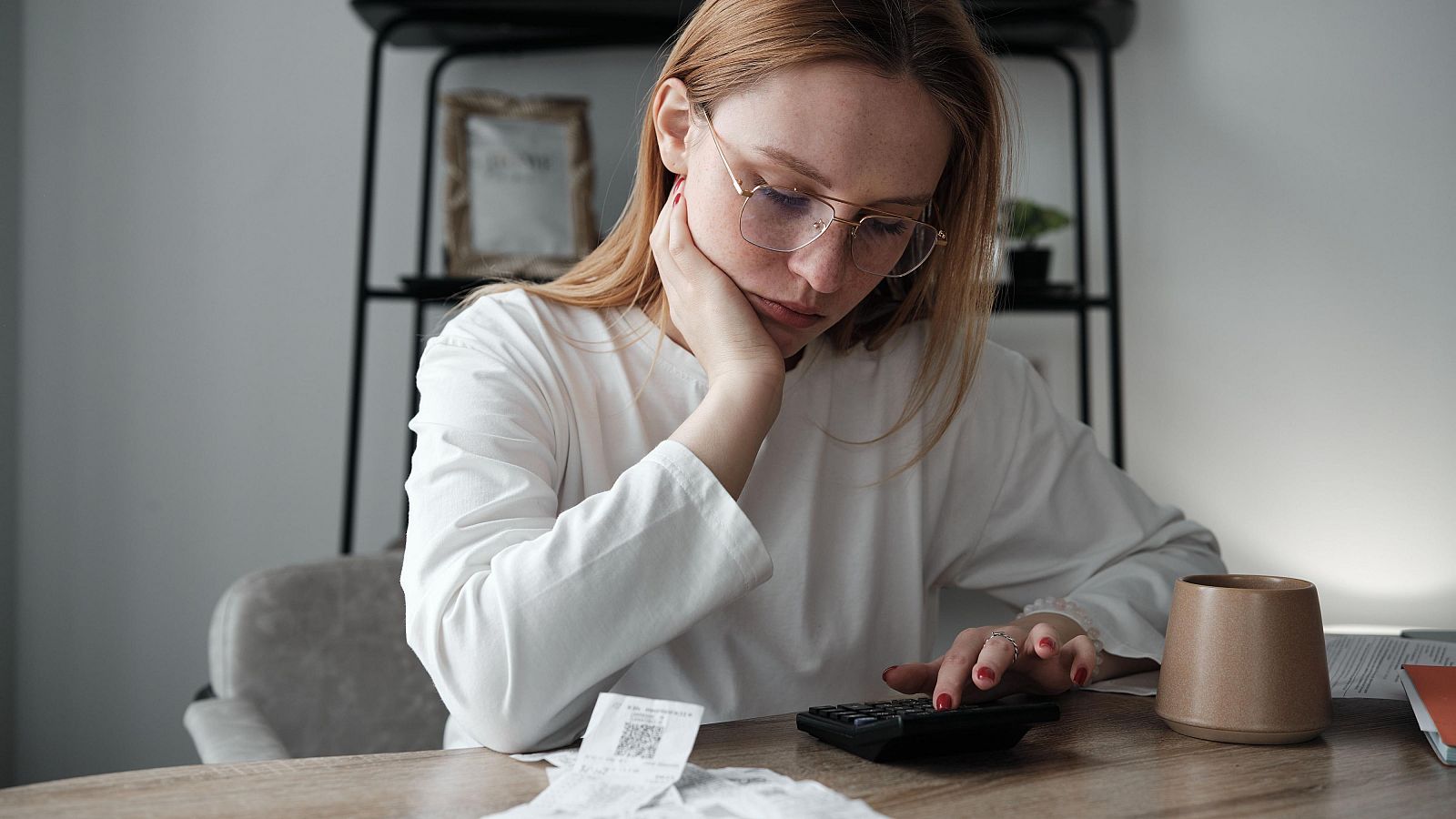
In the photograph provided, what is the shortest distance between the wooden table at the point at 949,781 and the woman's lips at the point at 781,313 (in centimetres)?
37

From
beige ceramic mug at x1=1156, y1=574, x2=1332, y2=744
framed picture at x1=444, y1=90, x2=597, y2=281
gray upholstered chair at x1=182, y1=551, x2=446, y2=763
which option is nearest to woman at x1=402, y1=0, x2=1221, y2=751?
beige ceramic mug at x1=1156, y1=574, x2=1332, y2=744

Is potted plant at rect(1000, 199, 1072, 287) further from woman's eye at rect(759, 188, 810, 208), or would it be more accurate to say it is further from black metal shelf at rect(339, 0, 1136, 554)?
woman's eye at rect(759, 188, 810, 208)

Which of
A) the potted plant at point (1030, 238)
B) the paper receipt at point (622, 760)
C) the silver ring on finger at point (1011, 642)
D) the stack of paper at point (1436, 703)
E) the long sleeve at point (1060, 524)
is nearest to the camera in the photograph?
the paper receipt at point (622, 760)

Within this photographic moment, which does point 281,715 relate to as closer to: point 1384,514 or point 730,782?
point 730,782

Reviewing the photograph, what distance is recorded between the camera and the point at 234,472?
7.16 ft

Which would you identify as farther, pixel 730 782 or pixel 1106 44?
pixel 1106 44

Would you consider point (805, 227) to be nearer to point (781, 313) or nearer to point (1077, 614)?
point (781, 313)

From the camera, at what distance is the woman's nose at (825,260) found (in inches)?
36.9

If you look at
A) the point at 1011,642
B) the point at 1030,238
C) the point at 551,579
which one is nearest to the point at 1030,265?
the point at 1030,238

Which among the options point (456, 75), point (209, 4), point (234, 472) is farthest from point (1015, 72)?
point (234, 472)

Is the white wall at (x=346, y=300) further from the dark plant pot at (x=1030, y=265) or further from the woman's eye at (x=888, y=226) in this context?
the woman's eye at (x=888, y=226)

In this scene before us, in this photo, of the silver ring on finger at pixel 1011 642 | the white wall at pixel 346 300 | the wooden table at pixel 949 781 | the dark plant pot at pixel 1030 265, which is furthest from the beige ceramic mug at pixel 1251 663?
the white wall at pixel 346 300

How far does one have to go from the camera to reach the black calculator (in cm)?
69

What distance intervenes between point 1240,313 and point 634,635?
1.87 metres
